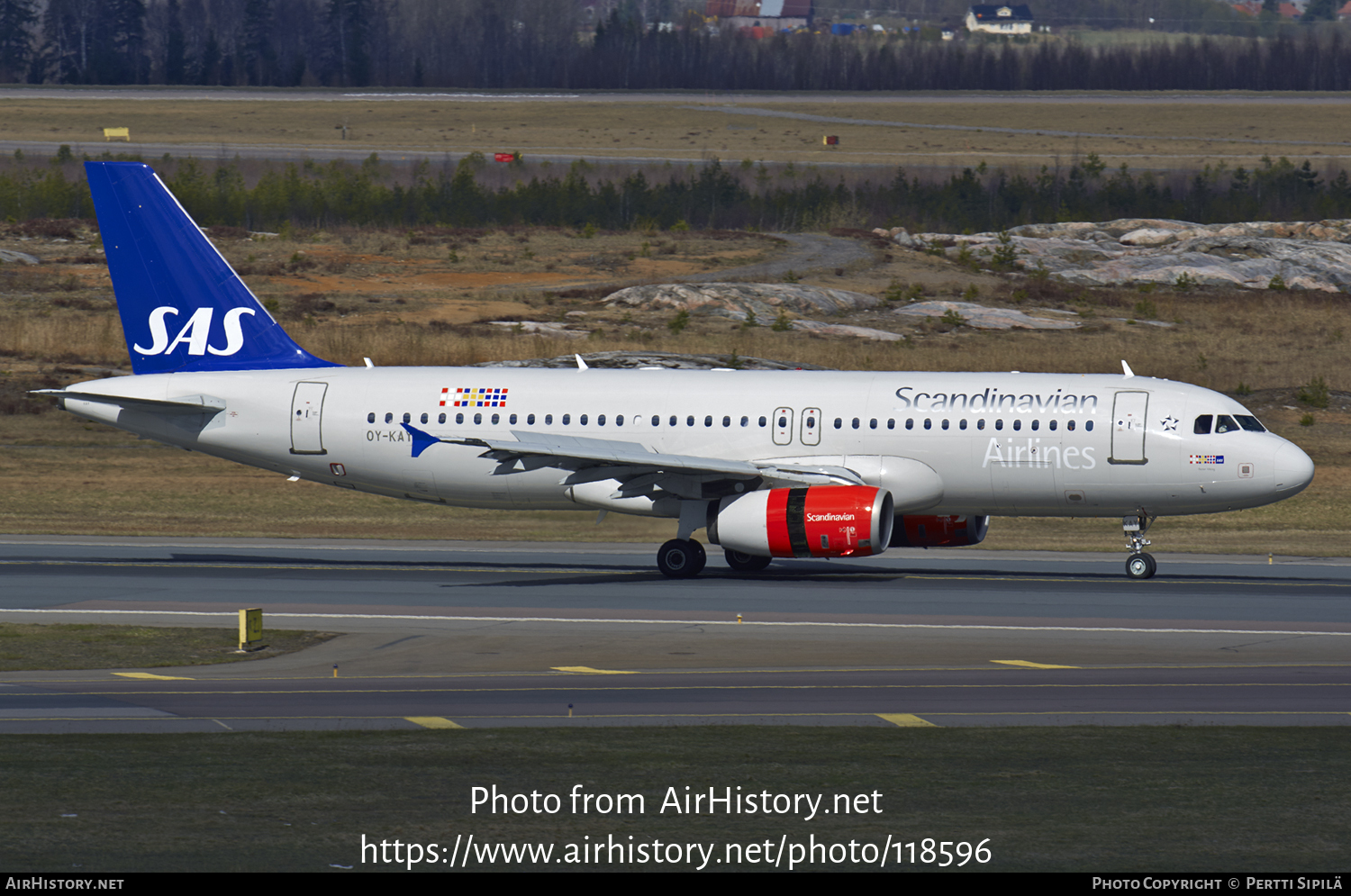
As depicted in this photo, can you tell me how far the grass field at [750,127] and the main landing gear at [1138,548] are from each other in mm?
91294

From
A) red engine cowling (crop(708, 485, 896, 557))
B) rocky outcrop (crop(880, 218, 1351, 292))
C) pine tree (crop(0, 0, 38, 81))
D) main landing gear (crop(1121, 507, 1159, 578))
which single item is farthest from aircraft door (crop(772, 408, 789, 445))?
pine tree (crop(0, 0, 38, 81))

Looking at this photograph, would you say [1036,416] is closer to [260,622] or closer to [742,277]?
[260,622]

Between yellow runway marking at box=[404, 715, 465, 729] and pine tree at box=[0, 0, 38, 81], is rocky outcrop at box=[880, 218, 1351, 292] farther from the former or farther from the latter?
pine tree at box=[0, 0, 38, 81]

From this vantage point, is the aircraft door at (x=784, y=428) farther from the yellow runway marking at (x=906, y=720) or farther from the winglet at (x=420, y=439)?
the yellow runway marking at (x=906, y=720)

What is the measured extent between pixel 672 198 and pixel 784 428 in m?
76.1

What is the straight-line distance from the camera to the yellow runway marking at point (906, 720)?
21203 millimetres

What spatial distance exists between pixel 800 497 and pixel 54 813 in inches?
850

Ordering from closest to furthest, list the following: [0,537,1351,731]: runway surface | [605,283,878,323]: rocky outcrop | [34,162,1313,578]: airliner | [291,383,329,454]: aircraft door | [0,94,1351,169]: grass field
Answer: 1. [0,537,1351,731]: runway surface
2. [34,162,1313,578]: airliner
3. [291,383,329,454]: aircraft door
4. [605,283,878,323]: rocky outcrop
5. [0,94,1351,169]: grass field

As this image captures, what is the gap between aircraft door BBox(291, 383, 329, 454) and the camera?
39.2 m

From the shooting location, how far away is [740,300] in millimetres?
81062

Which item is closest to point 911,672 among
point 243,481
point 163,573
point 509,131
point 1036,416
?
point 1036,416

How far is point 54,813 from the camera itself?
1535cm

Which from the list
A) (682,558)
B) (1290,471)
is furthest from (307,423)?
(1290,471)

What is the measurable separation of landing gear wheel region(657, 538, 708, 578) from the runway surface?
1.18ft
